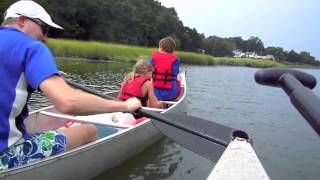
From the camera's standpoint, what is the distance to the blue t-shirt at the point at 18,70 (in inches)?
96.0

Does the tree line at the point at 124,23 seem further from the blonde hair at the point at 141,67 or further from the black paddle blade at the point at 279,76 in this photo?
the black paddle blade at the point at 279,76

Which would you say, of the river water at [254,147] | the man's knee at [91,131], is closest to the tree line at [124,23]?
the river water at [254,147]

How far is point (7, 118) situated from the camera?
2.71 metres

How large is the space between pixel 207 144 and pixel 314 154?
4.61 meters

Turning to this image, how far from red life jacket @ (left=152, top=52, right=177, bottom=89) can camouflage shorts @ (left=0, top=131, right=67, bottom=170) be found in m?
4.45

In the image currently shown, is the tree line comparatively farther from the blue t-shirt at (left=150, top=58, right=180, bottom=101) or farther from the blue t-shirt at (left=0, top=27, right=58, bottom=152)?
the blue t-shirt at (left=0, top=27, right=58, bottom=152)

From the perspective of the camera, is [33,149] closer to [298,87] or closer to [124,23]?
[298,87]

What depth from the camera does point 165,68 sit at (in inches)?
305

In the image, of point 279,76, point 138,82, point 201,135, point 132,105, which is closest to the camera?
point 279,76

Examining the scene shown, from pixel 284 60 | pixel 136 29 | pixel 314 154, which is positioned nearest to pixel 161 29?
pixel 136 29

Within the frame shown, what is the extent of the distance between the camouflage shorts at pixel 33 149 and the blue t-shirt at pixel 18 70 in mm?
187

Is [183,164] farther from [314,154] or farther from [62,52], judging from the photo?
[62,52]

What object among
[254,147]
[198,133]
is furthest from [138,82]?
[198,133]

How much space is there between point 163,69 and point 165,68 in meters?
0.04
